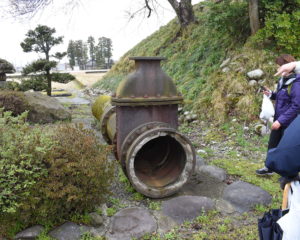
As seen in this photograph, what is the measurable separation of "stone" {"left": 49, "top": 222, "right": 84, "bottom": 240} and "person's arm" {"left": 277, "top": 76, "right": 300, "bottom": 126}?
3.19 metres

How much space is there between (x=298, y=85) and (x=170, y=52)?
10.7m

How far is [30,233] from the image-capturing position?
11.0 feet

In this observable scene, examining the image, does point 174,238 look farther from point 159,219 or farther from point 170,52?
point 170,52

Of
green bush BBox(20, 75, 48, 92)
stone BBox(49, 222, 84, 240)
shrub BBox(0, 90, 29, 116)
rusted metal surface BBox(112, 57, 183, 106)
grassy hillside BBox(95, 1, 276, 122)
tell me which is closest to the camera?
stone BBox(49, 222, 84, 240)

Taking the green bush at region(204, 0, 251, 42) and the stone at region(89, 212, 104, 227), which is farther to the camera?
the green bush at region(204, 0, 251, 42)

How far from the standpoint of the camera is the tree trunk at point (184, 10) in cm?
1380

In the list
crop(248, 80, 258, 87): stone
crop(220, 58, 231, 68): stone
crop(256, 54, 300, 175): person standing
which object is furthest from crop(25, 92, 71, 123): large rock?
crop(256, 54, 300, 175): person standing

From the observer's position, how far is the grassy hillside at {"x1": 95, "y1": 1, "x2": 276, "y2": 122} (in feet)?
27.3

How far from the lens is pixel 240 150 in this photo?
655 cm

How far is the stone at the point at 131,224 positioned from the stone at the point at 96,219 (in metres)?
0.14

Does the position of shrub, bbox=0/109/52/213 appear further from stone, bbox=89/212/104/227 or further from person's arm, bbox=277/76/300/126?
person's arm, bbox=277/76/300/126

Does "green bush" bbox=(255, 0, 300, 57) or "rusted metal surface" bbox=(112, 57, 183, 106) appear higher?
"green bush" bbox=(255, 0, 300, 57)

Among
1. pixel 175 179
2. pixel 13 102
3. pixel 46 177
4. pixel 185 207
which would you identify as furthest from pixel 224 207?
pixel 13 102

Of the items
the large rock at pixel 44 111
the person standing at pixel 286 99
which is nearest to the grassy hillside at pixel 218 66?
the person standing at pixel 286 99
